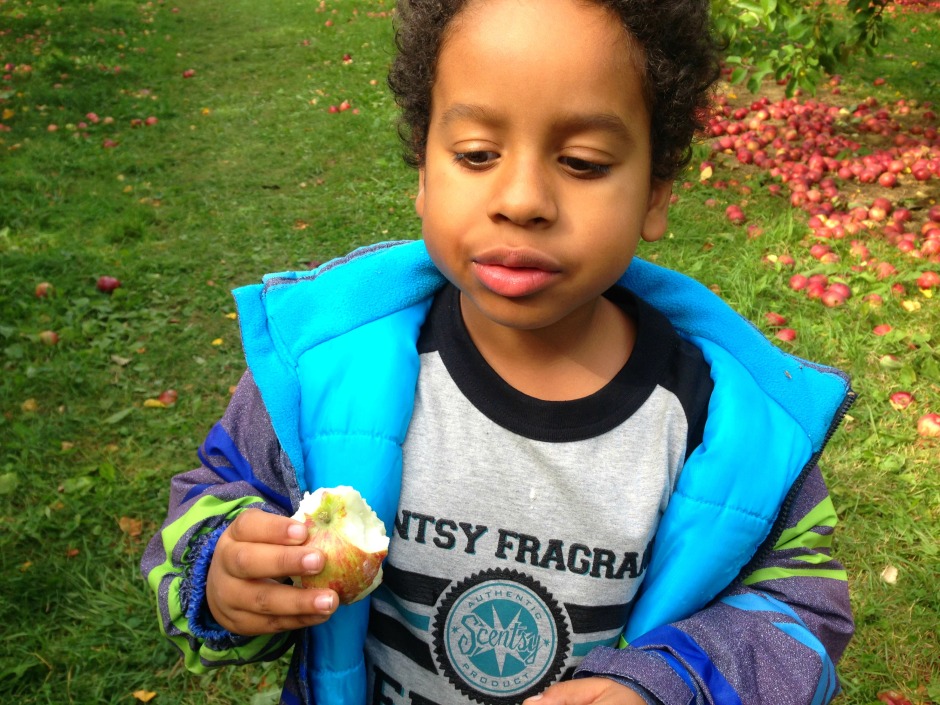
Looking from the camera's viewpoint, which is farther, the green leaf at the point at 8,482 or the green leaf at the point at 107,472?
the green leaf at the point at 107,472

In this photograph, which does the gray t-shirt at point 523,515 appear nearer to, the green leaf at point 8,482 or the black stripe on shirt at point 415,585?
the black stripe on shirt at point 415,585

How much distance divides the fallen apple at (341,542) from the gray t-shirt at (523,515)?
0.63 ft

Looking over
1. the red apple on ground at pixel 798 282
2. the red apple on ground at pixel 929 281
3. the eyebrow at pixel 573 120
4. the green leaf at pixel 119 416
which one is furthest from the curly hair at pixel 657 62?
the red apple on ground at pixel 929 281

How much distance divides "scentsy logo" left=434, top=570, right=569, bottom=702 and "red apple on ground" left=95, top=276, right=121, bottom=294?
374cm

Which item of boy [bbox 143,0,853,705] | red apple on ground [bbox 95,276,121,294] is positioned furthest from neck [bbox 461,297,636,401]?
red apple on ground [bbox 95,276,121,294]

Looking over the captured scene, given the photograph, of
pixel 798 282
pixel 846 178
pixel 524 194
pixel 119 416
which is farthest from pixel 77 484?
pixel 846 178

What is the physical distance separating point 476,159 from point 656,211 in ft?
1.21

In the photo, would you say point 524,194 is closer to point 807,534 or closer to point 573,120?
point 573,120

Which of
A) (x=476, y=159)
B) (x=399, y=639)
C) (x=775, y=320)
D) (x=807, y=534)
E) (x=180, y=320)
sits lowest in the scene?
(x=180, y=320)

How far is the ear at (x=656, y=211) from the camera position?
1.33 metres

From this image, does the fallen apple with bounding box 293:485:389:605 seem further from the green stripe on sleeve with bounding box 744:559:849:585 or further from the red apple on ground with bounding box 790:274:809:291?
the red apple on ground with bounding box 790:274:809:291

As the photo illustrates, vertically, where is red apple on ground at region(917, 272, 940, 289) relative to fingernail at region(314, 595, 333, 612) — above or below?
below

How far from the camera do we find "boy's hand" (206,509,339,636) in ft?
3.37

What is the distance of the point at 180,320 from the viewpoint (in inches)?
169
